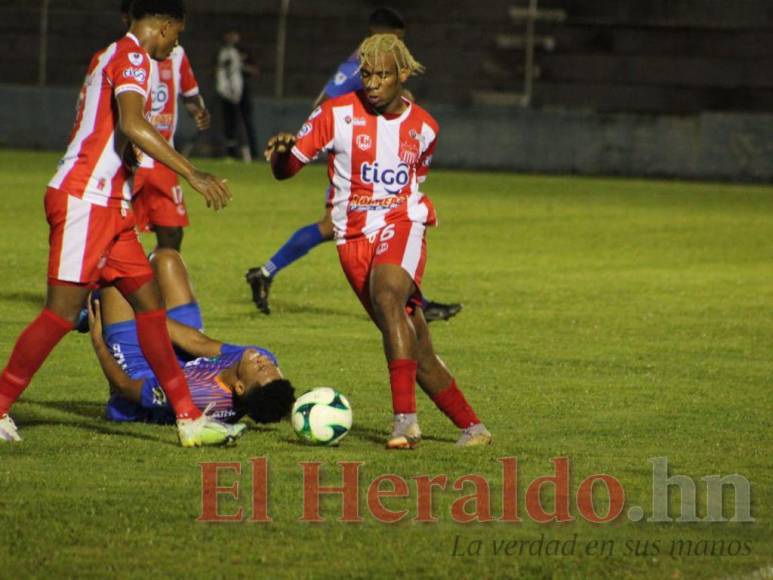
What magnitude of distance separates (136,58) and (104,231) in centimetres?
73

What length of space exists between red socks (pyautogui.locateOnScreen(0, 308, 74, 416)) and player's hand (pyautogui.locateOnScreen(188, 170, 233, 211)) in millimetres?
891

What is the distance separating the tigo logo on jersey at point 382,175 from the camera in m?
8.16

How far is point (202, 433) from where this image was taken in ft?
25.2

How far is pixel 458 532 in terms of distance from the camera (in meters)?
6.23

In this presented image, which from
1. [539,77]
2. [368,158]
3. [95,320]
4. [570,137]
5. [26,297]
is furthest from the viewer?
[539,77]

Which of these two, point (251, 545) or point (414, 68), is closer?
point (251, 545)

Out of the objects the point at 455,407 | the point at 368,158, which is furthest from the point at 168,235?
the point at 455,407

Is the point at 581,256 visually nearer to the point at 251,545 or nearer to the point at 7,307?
the point at 7,307

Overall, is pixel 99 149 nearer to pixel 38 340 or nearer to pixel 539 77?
pixel 38 340

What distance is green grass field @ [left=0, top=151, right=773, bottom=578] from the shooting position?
5.93m

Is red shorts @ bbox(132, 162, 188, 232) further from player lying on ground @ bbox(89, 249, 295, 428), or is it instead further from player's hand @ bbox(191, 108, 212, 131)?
player lying on ground @ bbox(89, 249, 295, 428)

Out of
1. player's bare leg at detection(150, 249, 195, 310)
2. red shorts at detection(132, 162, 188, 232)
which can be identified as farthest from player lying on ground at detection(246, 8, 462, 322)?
player's bare leg at detection(150, 249, 195, 310)

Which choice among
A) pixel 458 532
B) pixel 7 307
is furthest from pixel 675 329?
pixel 458 532

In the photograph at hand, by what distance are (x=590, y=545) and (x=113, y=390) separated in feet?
9.89
